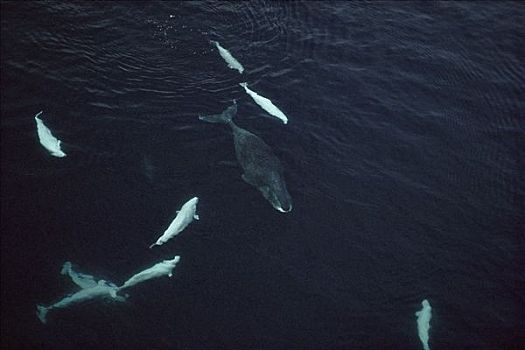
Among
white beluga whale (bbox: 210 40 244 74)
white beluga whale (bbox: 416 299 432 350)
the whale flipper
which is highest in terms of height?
white beluga whale (bbox: 210 40 244 74)

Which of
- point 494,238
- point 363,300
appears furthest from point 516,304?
point 363,300

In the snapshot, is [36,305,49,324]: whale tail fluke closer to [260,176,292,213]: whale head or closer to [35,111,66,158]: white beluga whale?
[35,111,66,158]: white beluga whale

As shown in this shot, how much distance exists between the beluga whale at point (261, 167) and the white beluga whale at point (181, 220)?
196cm

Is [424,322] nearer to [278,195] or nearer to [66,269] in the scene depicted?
[278,195]

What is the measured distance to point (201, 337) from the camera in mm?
9859

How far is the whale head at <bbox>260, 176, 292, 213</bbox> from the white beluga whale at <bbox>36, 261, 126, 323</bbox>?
4.70m

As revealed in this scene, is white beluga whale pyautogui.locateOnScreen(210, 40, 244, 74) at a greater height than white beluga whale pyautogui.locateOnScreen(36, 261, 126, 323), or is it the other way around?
white beluga whale pyautogui.locateOnScreen(210, 40, 244, 74)

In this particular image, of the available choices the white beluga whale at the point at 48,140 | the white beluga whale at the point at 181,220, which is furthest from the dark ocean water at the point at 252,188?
the white beluga whale at the point at 181,220

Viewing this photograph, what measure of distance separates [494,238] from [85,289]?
37.9 feet

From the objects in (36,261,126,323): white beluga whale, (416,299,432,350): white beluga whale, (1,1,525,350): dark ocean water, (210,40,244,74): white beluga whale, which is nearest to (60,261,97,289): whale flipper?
(36,261,126,323): white beluga whale

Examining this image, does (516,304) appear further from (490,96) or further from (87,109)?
(87,109)

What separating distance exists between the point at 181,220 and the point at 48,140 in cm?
474

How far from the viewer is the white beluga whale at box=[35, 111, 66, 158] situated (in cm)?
1172

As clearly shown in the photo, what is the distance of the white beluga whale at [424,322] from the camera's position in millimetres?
10297
